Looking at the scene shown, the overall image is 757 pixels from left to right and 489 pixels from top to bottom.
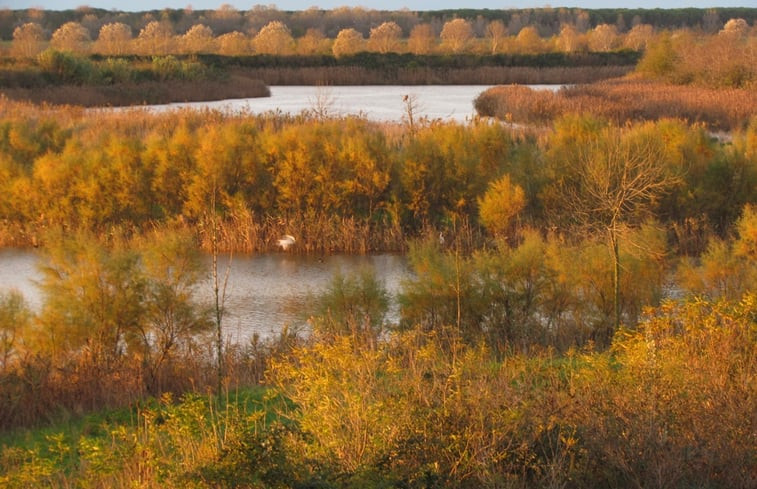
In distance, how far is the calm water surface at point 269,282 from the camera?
531 inches

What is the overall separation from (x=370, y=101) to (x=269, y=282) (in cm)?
2573

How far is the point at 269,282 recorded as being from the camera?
16094 millimetres

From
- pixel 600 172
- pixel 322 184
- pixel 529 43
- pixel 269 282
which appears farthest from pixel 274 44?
pixel 600 172

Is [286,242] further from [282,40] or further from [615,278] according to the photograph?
[282,40]

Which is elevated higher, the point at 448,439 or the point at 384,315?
the point at 448,439

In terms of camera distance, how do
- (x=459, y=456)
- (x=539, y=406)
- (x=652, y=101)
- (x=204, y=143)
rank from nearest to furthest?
1. (x=459, y=456)
2. (x=539, y=406)
3. (x=204, y=143)
4. (x=652, y=101)

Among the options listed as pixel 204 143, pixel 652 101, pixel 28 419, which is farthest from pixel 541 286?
pixel 652 101

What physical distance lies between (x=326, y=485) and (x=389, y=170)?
14.4 metres

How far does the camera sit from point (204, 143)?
20.3m

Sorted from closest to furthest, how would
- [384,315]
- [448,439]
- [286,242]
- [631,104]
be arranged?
[448,439]
[384,315]
[286,242]
[631,104]

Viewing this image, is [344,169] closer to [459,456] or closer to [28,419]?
[28,419]

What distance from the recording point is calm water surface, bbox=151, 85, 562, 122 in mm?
33906

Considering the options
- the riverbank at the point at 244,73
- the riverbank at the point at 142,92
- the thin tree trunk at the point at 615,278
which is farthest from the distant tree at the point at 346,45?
the thin tree trunk at the point at 615,278

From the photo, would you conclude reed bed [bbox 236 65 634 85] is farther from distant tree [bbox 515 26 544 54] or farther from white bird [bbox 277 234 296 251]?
white bird [bbox 277 234 296 251]
